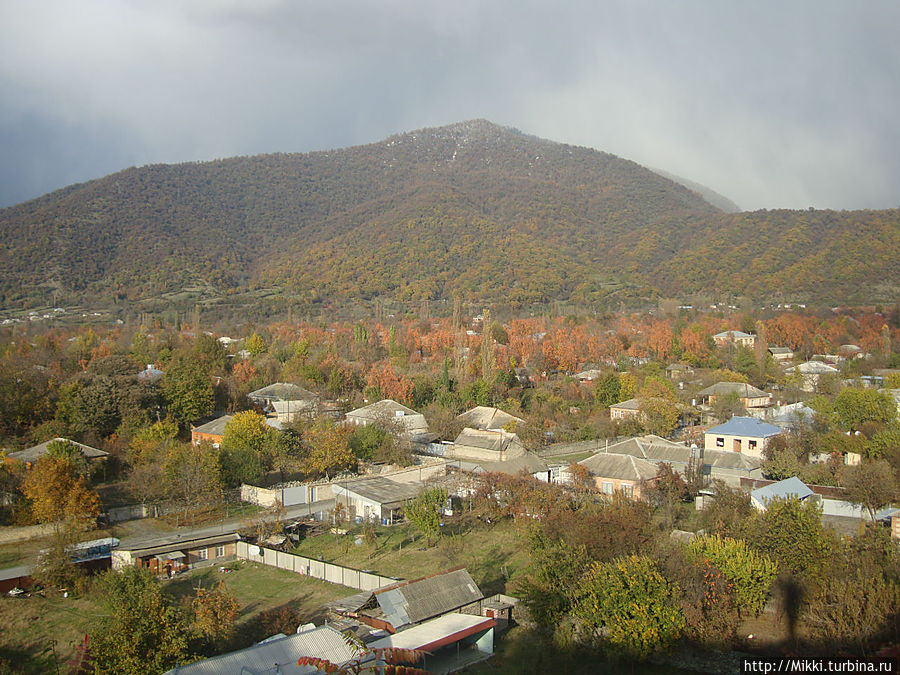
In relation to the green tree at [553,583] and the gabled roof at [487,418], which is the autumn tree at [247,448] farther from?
the green tree at [553,583]

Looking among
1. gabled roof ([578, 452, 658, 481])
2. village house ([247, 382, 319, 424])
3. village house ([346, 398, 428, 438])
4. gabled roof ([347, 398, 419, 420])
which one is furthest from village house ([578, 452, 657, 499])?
village house ([247, 382, 319, 424])

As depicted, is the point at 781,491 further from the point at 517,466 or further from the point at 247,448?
the point at 247,448

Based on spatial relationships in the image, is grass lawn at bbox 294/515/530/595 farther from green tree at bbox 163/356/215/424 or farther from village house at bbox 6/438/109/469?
green tree at bbox 163/356/215/424

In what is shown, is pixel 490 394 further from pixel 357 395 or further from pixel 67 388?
pixel 67 388

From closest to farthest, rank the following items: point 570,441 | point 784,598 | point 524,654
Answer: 1. point 524,654
2. point 784,598
3. point 570,441

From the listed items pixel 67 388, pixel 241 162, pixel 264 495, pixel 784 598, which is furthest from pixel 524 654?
pixel 241 162

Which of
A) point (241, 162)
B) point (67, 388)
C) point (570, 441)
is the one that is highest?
point (241, 162)

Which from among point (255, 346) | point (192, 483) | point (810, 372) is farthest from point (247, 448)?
point (810, 372)

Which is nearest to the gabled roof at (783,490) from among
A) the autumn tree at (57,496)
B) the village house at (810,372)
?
the autumn tree at (57,496)
